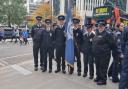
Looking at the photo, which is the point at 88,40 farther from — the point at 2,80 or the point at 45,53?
the point at 2,80

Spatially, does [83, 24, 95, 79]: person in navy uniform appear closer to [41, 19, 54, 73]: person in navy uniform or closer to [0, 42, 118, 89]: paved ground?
[0, 42, 118, 89]: paved ground

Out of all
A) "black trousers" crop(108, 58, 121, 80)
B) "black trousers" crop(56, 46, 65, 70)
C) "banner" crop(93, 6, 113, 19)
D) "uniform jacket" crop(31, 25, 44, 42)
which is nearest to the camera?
"black trousers" crop(108, 58, 121, 80)

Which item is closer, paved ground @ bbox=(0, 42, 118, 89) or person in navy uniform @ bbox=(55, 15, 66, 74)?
paved ground @ bbox=(0, 42, 118, 89)

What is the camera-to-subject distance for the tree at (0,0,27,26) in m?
49.7

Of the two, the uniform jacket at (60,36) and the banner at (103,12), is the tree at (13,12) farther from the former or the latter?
the uniform jacket at (60,36)

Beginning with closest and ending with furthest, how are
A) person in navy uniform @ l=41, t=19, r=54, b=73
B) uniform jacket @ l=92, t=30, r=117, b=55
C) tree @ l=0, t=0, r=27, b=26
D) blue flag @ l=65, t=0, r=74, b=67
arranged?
uniform jacket @ l=92, t=30, r=117, b=55 < blue flag @ l=65, t=0, r=74, b=67 < person in navy uniform @ l=41, t=19, r=54, b=73 < tree @ l=0, t=0, r=27, b=26

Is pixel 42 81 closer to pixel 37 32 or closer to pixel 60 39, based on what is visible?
pixel 60 39

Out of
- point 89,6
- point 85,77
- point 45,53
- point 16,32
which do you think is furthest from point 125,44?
point 89,6

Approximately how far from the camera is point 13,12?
52844mm

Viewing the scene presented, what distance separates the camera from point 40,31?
11219mm

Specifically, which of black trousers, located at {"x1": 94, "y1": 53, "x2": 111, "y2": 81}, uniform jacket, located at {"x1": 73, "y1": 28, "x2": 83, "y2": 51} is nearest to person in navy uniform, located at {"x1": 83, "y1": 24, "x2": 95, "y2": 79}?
uniform jacket, located at {"x1": 73, "y1": 28, "x2": 83, "y2": 51}

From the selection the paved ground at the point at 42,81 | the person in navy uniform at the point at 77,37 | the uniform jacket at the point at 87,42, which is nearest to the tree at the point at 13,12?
the paved ground at the point at 42,81

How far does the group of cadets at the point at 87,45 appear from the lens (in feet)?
29.7

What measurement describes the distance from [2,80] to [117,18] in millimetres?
10648
